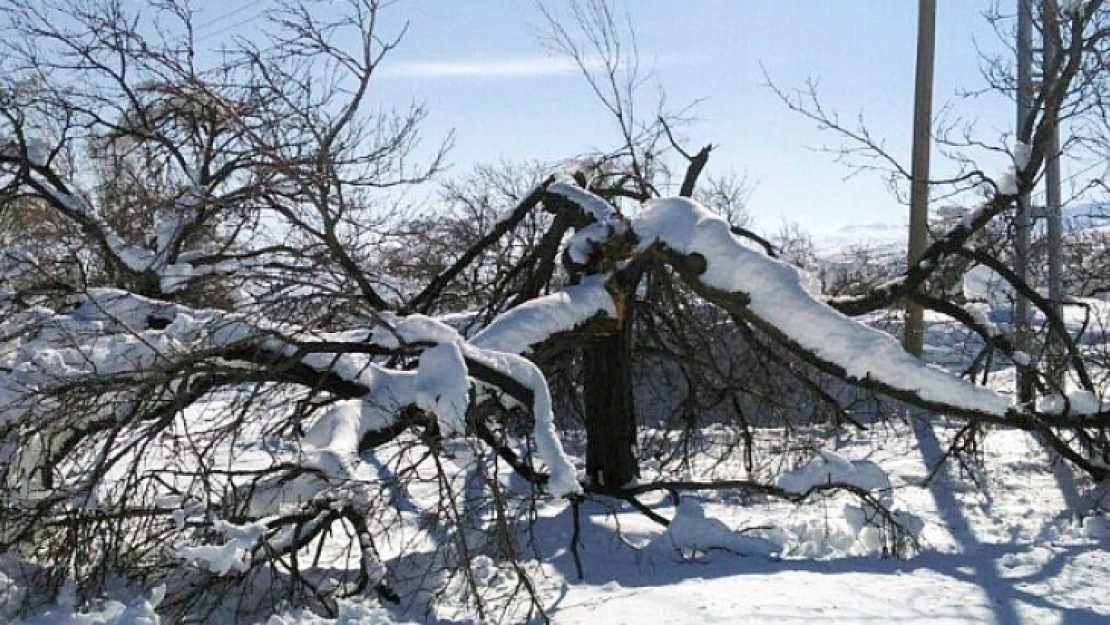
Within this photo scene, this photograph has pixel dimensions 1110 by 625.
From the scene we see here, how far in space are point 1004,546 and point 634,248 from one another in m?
3.02

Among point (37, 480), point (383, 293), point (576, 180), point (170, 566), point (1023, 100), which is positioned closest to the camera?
point (170, 566)

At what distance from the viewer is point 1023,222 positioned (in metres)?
9.13

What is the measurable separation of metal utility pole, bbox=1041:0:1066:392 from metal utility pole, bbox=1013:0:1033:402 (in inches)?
6.8

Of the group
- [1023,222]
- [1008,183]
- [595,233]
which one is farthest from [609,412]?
[1023,222]

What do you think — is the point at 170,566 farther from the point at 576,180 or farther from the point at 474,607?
the point at 576,180

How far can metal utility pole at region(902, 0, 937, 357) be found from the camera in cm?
1192

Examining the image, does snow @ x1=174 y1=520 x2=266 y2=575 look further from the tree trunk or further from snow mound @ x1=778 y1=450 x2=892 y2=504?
the tree trunk

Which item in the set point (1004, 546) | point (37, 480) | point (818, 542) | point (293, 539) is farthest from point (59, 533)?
point (1004, 546)

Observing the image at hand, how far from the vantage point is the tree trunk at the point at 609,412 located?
7.98 metres

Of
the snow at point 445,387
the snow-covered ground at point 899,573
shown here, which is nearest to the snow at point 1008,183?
the snow-covered ground at point 899,573

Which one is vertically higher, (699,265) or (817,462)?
(699,265)

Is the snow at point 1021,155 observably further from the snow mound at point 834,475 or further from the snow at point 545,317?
the snow at point 545,317

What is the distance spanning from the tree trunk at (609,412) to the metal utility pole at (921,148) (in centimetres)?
500

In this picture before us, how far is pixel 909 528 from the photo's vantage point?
6617 millimetres
